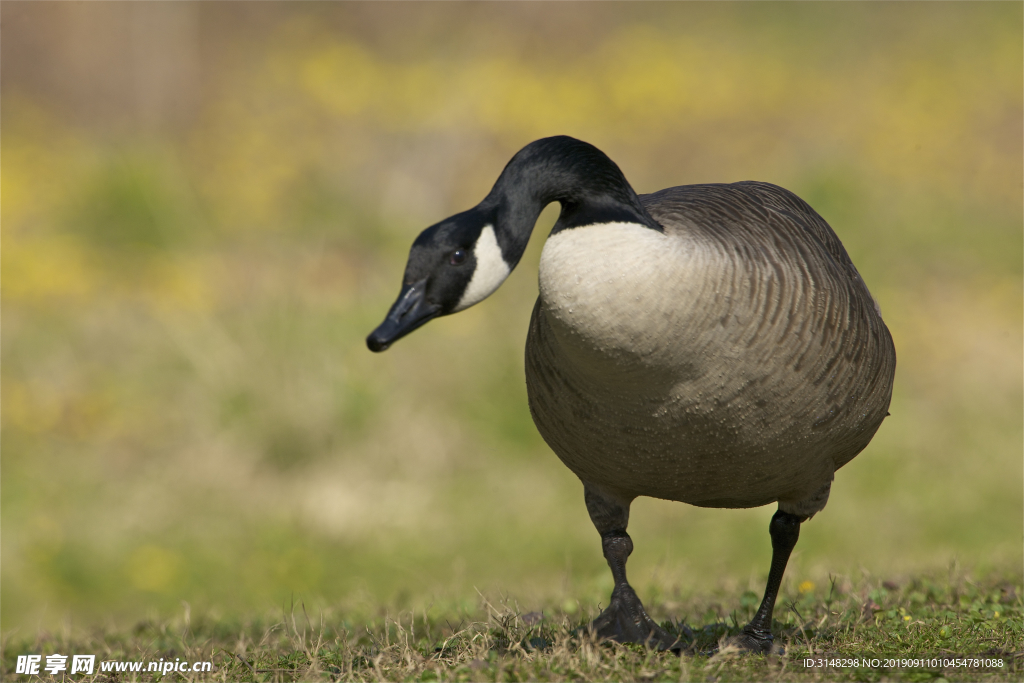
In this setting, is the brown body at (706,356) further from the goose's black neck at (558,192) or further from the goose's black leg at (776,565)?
the goose's black leg at (776,565)

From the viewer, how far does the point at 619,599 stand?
157 inches

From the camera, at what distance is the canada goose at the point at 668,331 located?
3104 mm

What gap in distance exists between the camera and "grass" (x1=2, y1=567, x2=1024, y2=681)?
346cm

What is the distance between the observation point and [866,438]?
4.02 meters

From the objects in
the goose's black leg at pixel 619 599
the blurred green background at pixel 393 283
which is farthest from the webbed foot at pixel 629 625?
the blurred green background at pixel 393 283

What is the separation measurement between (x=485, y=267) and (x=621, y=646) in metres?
1.67

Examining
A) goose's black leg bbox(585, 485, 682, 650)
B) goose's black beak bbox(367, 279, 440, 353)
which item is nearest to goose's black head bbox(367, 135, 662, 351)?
goose's black beak bbox(367, 279, 440, 353)

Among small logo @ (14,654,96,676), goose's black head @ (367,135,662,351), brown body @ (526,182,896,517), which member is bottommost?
small logo @ (14,654,96,676)

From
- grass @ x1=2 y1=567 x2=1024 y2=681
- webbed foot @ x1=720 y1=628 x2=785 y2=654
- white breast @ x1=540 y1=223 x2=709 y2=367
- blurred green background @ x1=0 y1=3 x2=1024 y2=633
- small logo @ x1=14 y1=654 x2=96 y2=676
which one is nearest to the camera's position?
white breast @ x1=540 y1=223 x2=709 y2=367

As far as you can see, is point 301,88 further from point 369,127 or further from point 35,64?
A: point 35,64

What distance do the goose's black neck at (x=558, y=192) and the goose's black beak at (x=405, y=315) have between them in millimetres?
316

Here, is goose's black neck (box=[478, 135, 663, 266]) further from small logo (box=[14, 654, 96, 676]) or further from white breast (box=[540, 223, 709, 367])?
small logo (box=[14, 654, 96, 676])

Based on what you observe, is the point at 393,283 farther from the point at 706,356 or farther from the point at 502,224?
the point at 706,356

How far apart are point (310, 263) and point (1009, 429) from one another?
25.4 feet
